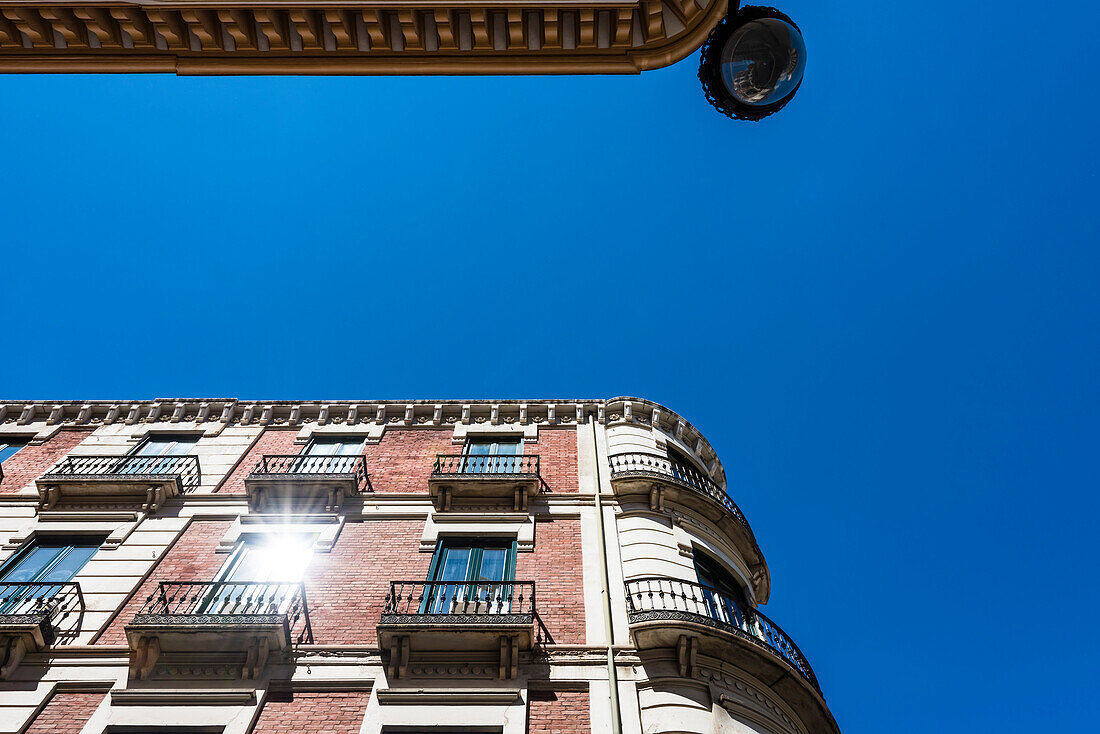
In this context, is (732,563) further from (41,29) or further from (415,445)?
(41,29)

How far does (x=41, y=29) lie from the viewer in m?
11.2

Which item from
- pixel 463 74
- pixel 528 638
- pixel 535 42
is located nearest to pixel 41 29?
pixel 463 74

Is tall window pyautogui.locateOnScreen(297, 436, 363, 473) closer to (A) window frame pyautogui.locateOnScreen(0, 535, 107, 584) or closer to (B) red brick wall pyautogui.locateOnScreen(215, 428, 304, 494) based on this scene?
(B) red brick wall pyautogui.locateOnScreen(215, 428, 304, 494)

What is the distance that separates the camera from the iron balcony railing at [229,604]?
13.5 metres

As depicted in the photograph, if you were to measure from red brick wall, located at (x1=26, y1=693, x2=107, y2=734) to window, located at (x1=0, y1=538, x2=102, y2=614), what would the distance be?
8.31ft

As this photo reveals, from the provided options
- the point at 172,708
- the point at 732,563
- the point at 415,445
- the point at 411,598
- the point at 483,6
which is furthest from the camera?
the point at 415,445

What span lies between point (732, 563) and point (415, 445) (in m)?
9.17

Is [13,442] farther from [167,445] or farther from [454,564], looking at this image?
[454,564]

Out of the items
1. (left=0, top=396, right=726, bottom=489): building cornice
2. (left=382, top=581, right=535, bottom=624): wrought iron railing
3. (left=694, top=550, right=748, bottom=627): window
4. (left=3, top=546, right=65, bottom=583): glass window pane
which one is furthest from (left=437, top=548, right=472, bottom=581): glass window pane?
(left=3, top=546, right=65, bottom=583): glass window pane

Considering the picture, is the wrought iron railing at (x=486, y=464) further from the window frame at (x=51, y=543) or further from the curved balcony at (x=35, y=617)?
the curved balcony at (x=35, y=617)

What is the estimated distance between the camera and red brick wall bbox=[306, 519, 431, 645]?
47.5 feet

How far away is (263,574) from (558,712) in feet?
24.1

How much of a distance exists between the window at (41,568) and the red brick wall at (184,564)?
5.71 ft

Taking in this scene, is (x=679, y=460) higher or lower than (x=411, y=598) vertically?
higher
